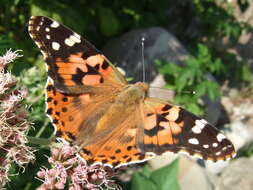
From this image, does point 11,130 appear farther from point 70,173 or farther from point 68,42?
point 68,42

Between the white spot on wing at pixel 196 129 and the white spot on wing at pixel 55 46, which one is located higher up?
the white spot on wing at pixel 55 46

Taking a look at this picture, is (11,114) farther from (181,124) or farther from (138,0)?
(138,0)

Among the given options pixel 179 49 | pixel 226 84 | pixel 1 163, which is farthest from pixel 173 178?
pixel 226 84

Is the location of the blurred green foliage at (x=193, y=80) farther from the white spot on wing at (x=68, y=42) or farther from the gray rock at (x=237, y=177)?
the white spot on wing at (x=68, y=42)

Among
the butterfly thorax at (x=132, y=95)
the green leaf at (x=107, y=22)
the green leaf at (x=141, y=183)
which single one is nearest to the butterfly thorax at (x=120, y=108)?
the butterfly thorax at (x=132, y=95)

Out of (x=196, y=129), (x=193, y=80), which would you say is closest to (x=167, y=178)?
(x=196, y=129)

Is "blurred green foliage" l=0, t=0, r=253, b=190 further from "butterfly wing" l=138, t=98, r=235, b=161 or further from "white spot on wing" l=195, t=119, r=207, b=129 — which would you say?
"white spot on wing" l=195, t=119, r=207, b=129

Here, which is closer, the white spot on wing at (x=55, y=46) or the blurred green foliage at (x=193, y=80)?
the white spot on wing at (x=55, y=46)
